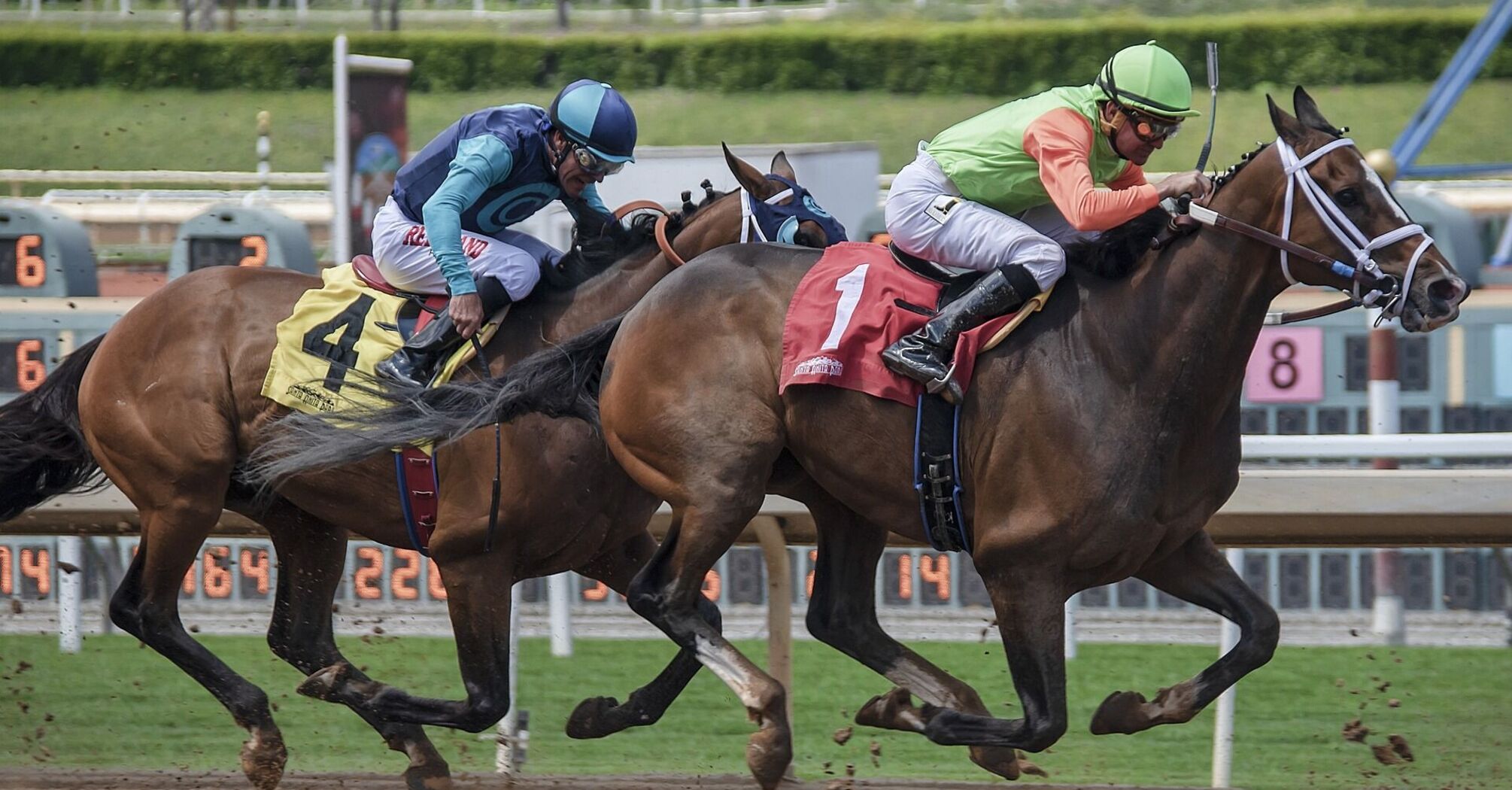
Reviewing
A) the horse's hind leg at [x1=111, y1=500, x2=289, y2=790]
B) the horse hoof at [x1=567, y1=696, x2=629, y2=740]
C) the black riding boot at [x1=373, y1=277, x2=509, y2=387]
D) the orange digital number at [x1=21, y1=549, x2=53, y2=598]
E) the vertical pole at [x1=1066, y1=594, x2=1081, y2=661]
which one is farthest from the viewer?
the orange digital number at [x1=21, y1=549, x2=53, y2=598]

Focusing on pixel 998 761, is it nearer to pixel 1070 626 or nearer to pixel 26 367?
pixel 1070 626

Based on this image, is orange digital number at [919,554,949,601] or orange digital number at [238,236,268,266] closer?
orange digital number at [919,554,949,601]

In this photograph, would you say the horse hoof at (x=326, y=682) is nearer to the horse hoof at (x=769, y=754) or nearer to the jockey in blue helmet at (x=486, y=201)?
the jockey in blue helmet at (x=486, y=201)

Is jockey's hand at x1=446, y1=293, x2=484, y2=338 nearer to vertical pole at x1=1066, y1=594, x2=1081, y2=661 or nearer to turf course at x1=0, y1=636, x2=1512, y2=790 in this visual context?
turf course at x1=0, y1=636, x2=1512, y2=790

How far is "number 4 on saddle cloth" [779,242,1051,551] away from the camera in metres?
3.91

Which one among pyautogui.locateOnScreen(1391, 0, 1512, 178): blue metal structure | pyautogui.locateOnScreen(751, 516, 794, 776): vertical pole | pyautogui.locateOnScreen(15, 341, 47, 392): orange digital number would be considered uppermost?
pyautogui.locateOnScreen(1391, 0, 1512, 178): blue metal structure

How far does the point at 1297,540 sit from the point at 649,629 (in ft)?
10.1

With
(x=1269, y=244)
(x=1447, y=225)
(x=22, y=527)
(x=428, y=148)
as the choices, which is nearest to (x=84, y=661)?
(x=22, y=527)

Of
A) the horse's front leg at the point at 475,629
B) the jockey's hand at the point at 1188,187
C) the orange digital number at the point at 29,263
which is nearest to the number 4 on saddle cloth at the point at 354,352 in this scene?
the horse's front leg at the point at 475,629

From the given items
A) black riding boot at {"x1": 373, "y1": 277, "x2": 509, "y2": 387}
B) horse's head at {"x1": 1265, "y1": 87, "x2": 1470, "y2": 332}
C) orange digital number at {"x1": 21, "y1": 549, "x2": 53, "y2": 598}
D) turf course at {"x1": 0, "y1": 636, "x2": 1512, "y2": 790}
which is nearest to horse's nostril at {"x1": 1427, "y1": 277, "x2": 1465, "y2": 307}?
horse's head at {"x1": 1265, "y1": 87, "x2": 1470, "y2": 332}

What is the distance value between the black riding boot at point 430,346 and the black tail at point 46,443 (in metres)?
1.04

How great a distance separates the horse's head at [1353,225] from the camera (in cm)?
355

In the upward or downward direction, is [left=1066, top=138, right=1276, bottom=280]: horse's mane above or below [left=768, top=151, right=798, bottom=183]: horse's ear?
below

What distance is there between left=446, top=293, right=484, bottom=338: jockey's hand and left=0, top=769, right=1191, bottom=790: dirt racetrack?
1255mm
